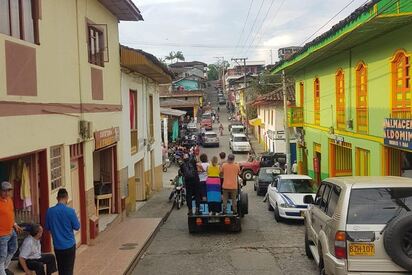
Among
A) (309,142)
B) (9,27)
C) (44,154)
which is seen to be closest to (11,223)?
(44,154)

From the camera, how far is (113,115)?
53.2ft

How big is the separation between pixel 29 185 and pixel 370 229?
20.1ft

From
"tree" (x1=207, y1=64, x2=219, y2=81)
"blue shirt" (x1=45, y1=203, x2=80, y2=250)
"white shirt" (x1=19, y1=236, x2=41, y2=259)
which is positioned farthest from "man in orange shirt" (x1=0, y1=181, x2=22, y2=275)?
"tree" (x1=207, y1=64, x2=219, y2=81)

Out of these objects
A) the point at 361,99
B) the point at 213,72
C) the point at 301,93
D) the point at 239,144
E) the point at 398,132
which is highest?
the point at 213,72

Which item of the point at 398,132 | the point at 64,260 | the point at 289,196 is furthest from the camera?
the point at 289,196

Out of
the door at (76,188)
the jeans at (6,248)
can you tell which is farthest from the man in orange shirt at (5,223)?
the door at (76,188)

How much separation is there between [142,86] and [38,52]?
12.6 m

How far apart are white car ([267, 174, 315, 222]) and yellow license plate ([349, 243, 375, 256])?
8662 millimetres

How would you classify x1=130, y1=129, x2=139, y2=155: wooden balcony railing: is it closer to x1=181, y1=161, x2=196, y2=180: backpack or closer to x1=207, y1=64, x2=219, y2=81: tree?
x1=181, y1=161, x2=196, y2=180: backpack

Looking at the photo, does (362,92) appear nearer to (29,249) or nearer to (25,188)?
(25,188)

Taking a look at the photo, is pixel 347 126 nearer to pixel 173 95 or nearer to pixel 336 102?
pixel 336 102

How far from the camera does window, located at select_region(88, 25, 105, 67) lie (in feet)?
46.5

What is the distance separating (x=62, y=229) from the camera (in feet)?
28.2

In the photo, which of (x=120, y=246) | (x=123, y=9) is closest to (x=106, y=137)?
(x=120, y=246)
